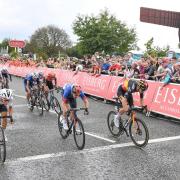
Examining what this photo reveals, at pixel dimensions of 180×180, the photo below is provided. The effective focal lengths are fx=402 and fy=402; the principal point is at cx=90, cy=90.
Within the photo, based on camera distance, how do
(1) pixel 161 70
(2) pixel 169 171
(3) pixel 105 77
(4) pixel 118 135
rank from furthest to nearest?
(3) pixel 105 77, (1) pixel 161 70, (4) pixel 118 135, (2) pixel 169 171

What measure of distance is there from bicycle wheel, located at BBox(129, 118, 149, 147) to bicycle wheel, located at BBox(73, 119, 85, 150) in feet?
4.21

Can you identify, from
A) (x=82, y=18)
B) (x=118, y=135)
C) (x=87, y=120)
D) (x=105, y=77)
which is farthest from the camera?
(x=82, y=18)

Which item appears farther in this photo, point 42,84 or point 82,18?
point 82,18

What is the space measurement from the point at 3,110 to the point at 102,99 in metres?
10.1

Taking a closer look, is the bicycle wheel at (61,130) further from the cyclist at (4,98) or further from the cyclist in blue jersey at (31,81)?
the cyclist in blue jersey at (31,81)

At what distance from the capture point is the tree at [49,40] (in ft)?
364

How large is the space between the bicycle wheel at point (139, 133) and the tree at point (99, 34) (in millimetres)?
40185

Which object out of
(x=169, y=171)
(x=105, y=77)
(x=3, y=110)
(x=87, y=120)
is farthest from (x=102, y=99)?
(x=169, y=171)

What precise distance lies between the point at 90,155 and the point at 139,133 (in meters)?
1.47

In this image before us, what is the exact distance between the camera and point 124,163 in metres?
8.36

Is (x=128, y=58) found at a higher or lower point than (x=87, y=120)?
higher

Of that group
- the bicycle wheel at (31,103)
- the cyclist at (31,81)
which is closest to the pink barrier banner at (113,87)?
the cyclist at (31,81)

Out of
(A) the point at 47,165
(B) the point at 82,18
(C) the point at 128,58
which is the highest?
(B) the point at 82,18

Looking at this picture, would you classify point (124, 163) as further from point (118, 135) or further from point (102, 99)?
point (102, 99)
